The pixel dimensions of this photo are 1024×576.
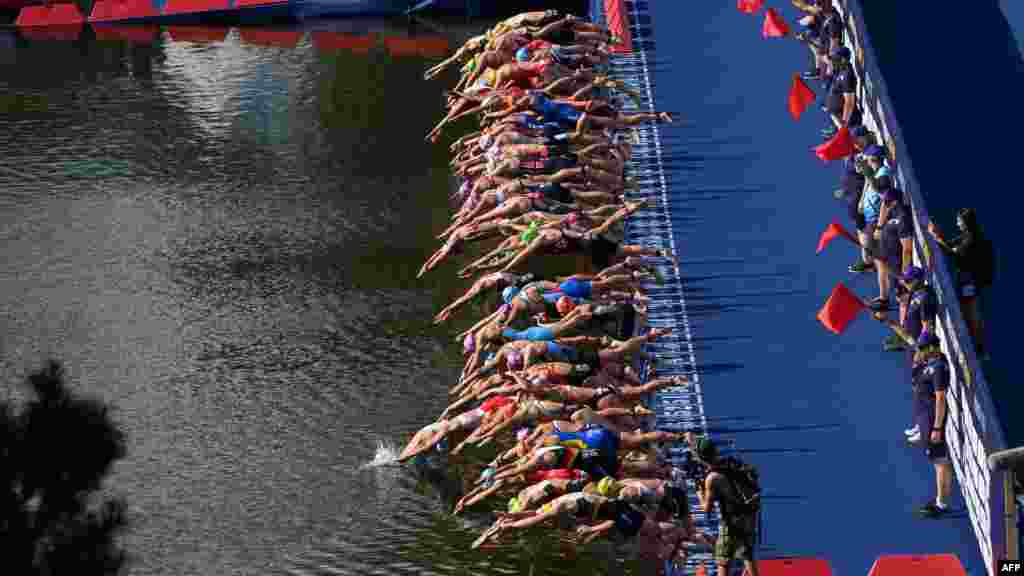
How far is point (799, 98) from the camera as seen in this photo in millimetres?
34312

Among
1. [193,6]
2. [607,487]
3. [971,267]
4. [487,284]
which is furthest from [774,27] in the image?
[193,6]

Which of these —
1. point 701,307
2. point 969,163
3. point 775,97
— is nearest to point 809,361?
point 701,307

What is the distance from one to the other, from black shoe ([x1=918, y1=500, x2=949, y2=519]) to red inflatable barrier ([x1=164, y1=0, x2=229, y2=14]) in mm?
31253

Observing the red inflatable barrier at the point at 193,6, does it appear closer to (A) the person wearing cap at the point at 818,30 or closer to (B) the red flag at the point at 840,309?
(A) the person wearing cap at the point at 818,30

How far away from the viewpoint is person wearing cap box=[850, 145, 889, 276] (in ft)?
93.2

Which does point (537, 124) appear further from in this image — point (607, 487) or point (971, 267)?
point (607, 487)

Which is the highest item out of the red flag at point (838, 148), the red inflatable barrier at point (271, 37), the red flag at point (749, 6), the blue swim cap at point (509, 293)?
the red flag at point (749, 6)

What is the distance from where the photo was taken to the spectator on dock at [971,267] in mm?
25156

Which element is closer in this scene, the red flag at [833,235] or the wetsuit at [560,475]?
the wetsuit at [560,475]

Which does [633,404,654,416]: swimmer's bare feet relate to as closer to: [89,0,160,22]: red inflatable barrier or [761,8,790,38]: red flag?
[761,8,790,38]: red flag

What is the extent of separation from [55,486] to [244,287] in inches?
747

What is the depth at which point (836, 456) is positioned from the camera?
23594mm

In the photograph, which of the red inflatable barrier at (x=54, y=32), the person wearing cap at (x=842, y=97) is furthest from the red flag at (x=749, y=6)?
the red inflatable barrier at (x=54, y=32)

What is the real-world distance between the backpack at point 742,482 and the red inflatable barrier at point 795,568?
71cm
